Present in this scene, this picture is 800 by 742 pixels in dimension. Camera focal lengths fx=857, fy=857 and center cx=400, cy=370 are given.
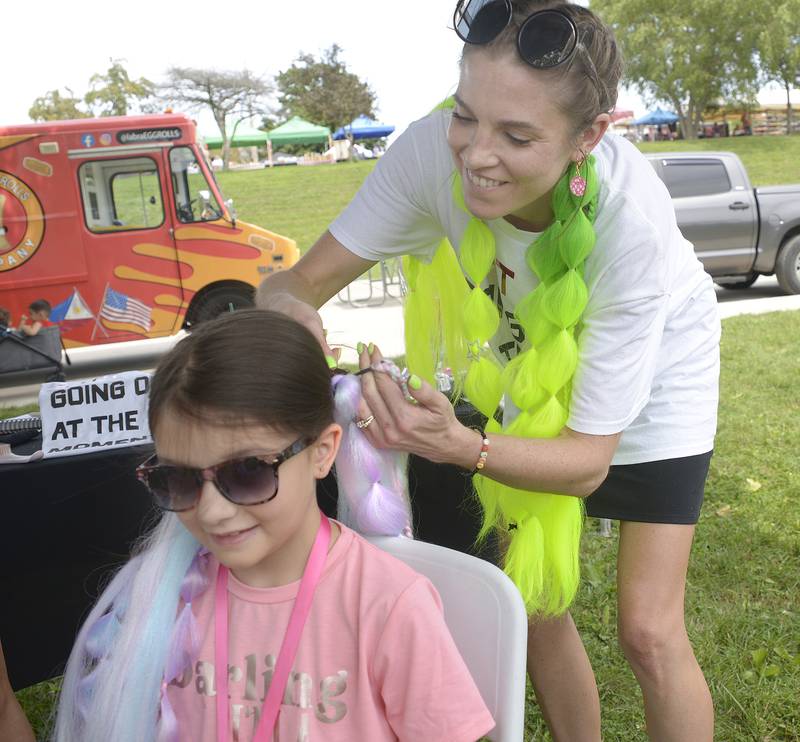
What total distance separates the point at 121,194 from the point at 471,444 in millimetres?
7257

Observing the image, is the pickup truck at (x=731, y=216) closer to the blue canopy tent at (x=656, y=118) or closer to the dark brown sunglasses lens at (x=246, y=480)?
the dark brown sunglasses lens at (x=246, y=480)

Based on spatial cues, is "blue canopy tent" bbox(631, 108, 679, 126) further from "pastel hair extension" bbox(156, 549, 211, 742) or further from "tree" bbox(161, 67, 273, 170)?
"pastel hair extension" bbox(156, 549, 211, 742)

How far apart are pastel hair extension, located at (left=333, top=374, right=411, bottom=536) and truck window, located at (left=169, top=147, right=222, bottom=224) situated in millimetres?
6933

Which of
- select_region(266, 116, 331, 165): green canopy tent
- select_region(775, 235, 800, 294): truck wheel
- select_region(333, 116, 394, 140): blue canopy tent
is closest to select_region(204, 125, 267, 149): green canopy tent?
select_region(266, 116, 331, 165): green canopy tent

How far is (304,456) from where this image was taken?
1.29 metres

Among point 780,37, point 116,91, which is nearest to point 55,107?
point 116,91

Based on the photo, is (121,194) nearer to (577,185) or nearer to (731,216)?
(731,216)

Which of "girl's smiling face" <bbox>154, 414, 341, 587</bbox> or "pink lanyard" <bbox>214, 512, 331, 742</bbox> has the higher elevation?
"girl's smiling face" <bbox>154, 414, 341, 587</bbox>

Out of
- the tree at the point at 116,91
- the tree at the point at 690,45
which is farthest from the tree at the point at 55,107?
the tree at the point at 690,45

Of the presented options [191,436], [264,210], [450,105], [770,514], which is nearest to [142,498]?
[191,436]

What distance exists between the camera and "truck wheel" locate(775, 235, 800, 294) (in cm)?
909

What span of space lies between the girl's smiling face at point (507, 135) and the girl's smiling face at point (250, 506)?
50 cm

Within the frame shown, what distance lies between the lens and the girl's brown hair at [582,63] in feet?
4.59

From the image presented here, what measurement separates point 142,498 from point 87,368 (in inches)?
259
